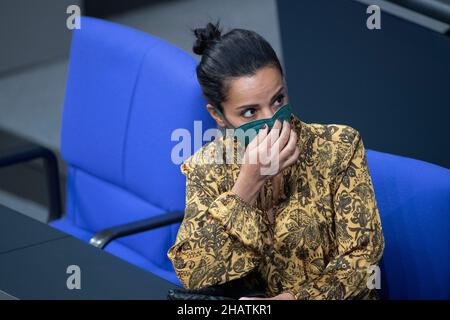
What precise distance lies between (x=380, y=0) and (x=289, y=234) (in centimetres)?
122

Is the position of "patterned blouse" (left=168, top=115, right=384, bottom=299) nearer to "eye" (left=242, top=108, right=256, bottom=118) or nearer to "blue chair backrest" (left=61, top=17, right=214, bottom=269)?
"eye" (left=242, top=108, right=256, bottom=118)

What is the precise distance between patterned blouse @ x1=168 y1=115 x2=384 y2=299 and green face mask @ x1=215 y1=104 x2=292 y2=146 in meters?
0.05

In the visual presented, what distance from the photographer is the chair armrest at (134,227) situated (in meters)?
2.79

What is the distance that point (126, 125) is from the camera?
3.09 meters

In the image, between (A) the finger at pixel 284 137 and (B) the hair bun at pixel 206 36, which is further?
(B) the hair bun at pixel 206 36

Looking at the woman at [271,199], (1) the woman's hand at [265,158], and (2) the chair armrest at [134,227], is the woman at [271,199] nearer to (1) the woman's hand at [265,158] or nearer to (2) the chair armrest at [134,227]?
(1) the woman's hand at [265,158]

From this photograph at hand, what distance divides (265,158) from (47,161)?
1.13 metres

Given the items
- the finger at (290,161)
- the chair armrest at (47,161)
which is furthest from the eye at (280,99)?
the chair armrest at (47,161)

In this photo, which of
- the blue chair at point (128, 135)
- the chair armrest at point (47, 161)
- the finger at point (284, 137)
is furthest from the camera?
the chair armrest at point (47, 161)

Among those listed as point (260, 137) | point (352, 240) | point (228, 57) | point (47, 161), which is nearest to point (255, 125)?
point (260, 137)

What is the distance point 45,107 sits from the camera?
5461 millimetres

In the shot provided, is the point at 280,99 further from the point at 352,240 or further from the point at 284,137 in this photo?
the point at 352,240
